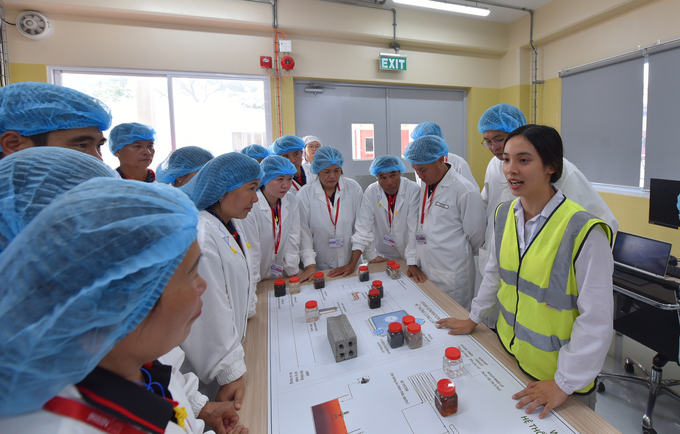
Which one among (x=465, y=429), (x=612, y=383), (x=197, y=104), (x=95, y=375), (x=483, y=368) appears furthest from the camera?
(x=197, y=104)

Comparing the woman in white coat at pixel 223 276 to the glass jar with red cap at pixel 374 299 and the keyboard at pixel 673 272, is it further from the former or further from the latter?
the keyboard at pixel 673 272

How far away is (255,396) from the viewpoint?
3.12ft

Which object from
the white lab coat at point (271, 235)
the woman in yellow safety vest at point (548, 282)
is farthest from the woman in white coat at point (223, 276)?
the woman in yellow safety vest at point (548, 282)

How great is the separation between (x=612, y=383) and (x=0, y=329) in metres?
3.02

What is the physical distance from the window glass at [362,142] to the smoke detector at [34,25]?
3.45m

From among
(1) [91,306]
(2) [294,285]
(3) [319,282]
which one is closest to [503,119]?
(3) [319,282]

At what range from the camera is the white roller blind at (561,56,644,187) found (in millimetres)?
3439

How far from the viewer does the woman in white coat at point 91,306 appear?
36cm

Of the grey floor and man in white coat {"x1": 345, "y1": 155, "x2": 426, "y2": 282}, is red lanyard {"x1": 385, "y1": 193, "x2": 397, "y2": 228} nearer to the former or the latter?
man in white coat {"x1": 345, "y1": 155, "x2": 426, "y2": 282}

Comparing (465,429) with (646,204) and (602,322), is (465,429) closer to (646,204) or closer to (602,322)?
(602,322)

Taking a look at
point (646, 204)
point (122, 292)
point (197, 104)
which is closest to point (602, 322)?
point (122, 292)

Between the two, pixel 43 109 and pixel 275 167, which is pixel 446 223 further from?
pixel 43 109

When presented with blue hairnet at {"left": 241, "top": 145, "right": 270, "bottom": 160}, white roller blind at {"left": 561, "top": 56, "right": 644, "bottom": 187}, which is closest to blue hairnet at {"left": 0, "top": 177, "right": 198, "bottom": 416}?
blue hairnet at {"left": 241, "top": 145, "right": 270, "bottom": 160}

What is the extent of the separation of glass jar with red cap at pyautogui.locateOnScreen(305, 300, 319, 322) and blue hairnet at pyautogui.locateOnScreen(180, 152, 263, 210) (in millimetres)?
609
